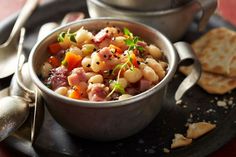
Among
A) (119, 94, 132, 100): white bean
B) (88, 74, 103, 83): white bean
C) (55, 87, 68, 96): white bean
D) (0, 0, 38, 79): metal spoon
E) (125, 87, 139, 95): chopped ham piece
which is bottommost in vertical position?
(0, 0, 38, 79): metal spoon

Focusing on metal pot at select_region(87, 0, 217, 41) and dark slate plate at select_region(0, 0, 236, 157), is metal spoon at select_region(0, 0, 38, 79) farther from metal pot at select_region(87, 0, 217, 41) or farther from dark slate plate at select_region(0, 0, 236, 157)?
metal pot at select_region(87, 0, 217, 41)

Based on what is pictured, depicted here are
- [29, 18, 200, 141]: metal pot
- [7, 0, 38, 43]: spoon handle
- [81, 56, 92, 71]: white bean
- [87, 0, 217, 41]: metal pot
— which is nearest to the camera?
[29, 18, 200, 141]: metal pot

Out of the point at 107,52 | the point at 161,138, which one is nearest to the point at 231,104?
the point at 161,138

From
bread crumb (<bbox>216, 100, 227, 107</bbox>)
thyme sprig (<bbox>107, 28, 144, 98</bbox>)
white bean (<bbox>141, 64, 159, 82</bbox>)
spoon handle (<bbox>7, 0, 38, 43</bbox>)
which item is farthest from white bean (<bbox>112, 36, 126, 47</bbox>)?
spoon handle (<bbox>7, 0, 38, 43</bbox>)

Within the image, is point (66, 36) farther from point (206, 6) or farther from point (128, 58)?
point (206, 6)

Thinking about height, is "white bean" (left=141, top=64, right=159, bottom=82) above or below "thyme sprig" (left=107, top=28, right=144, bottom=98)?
below

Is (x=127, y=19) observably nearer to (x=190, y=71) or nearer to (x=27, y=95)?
(x=190, y=71)

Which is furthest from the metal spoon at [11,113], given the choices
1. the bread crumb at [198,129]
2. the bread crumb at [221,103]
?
the bread crumb at [221,103]
